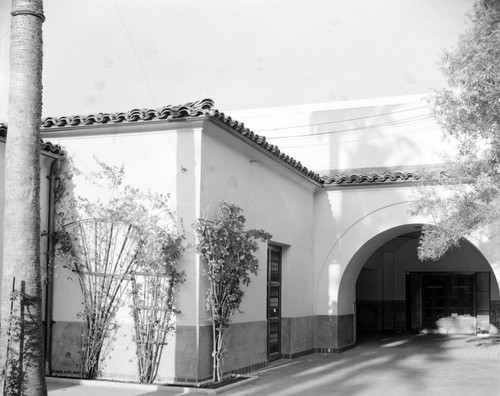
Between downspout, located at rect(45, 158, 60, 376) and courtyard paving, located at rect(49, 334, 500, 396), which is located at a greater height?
downspout, located at rect(45, 158, 60, 376)

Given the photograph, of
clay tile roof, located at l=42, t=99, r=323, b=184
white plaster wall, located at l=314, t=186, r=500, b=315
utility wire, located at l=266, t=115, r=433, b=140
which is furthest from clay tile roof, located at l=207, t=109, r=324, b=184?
utility wire, located at l=266, t=115, r=433, b=140

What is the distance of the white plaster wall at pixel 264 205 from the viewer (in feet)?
34.9

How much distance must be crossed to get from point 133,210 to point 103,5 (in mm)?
6541

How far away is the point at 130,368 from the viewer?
1006 centimetres

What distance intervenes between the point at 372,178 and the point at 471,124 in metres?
5.50

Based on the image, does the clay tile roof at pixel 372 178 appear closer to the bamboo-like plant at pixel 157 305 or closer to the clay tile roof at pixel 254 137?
the clay tile roof at pixel 254 137

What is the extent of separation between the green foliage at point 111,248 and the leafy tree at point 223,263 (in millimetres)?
444

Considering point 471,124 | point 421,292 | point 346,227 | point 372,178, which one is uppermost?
point 471,124

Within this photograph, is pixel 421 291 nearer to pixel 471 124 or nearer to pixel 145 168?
pixel 471 124

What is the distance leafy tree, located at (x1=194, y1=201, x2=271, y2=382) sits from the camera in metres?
9.88

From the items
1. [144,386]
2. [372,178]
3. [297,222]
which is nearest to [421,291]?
[372,178]

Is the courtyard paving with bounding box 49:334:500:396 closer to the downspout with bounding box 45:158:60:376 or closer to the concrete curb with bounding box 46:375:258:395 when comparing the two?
the concrete curb with bounding box 46:375:258:395

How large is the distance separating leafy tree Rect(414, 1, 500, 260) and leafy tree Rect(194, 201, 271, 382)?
10.8 ft

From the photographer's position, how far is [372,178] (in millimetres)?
15531
